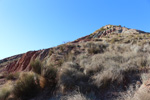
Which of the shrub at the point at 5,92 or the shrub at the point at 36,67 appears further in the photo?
the shrub at the point at 36,67

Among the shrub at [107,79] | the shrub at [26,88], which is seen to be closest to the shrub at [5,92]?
the shrub at [26,88]

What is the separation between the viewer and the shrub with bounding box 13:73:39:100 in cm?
549

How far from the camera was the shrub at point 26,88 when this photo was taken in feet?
18.0

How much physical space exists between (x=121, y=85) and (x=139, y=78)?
88cm

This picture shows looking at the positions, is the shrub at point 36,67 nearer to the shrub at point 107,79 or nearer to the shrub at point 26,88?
the shrub at point 26,88

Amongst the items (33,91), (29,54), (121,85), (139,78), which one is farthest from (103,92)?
(29,54)

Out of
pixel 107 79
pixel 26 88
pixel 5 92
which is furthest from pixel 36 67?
pixel 107 79

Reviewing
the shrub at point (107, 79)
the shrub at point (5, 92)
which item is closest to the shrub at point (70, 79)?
the shrub at point (107, 79)

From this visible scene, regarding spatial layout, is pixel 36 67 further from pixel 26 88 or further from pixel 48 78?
pixel 26 88

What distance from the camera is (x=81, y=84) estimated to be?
5.11 m

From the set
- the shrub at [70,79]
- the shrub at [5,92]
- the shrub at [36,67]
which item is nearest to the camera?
the shrub at [70,79]

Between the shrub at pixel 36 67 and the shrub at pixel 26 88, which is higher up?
the shrub at pixel 36 67

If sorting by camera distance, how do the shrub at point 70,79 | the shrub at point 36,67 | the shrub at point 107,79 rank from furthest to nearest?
the shrub at point 36,67 → the shrub at point 70,79 → the shrub at point 107,79

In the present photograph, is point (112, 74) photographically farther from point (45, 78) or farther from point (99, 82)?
point (45, 78)
